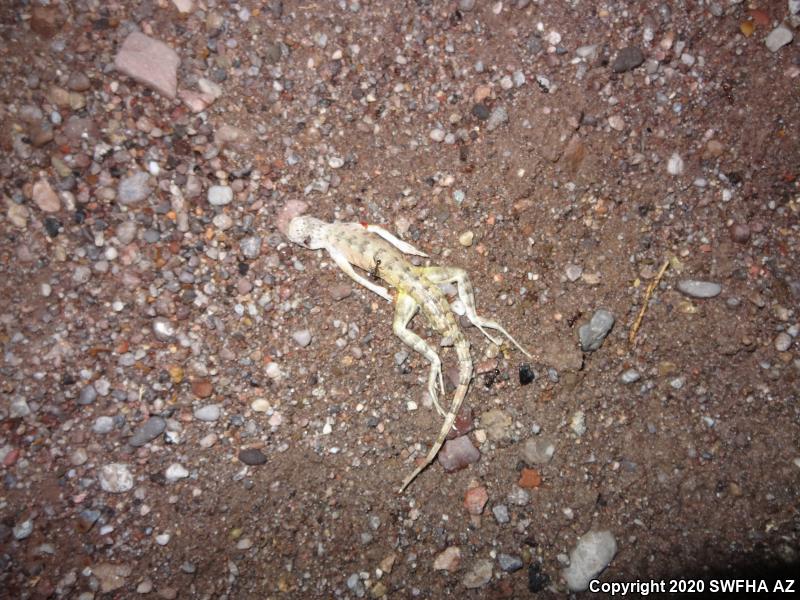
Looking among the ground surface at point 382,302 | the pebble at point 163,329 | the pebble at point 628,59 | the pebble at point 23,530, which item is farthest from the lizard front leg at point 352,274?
the pebble at point 23,530

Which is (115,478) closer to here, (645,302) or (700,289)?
(645,302)

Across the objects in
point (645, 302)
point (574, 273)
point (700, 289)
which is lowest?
point (574, 273)

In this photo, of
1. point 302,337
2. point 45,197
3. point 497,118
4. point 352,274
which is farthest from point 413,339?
point 45,197

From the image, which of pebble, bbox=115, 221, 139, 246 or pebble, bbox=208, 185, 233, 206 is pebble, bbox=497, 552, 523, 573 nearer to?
Answer: pebble, bbox=208, 185, 233, 206

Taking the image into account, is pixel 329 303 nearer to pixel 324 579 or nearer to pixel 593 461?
pixel 324 579

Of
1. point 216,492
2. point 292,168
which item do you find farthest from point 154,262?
point 216,492

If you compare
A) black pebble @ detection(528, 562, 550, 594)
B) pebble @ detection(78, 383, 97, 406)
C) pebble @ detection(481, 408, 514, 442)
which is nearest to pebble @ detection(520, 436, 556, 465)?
pebble @ detection(481, 408, 514, 442)
